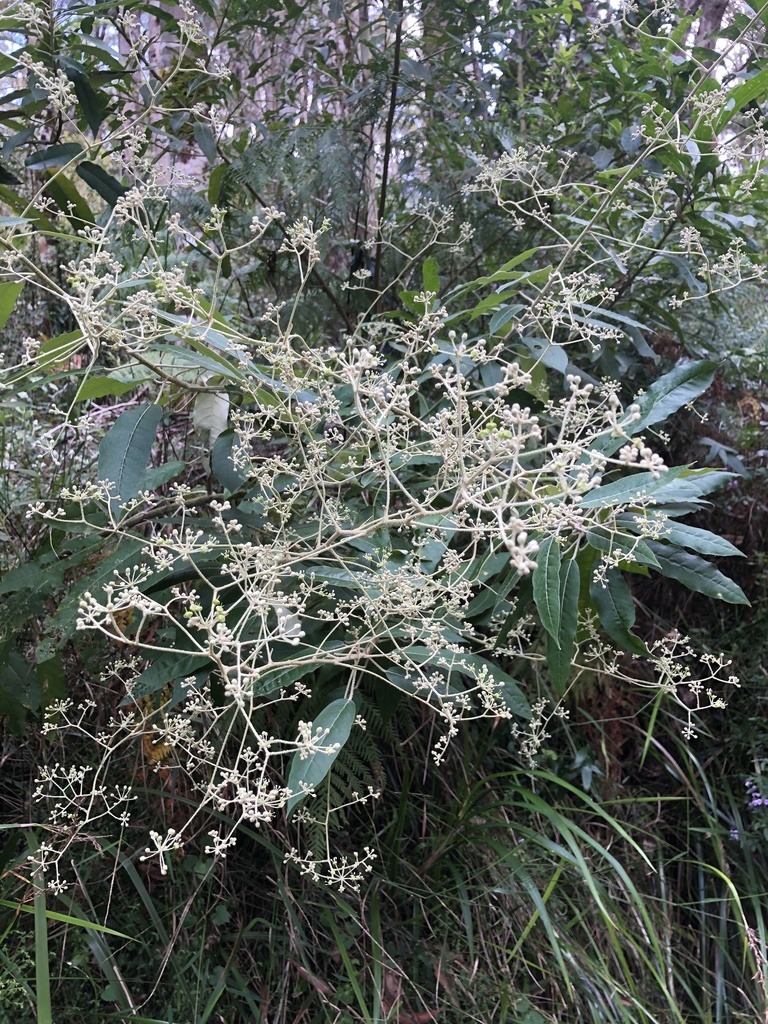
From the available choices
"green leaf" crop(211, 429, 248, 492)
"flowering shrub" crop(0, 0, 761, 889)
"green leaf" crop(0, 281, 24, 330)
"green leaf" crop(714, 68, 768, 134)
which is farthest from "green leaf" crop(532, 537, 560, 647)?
"green leaf" crop(714, 68, 768, 134)

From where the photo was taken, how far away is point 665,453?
1.98 meters

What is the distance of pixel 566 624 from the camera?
3.28 ft

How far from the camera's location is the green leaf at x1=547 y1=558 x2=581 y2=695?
986 millimetres

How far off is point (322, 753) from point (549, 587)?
0.35 m

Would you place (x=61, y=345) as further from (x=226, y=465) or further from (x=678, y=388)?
(x=678, y=388)

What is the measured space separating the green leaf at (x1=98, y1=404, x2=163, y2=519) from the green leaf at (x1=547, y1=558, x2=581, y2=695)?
1.92 ft

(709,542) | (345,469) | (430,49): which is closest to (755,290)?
(430,49)

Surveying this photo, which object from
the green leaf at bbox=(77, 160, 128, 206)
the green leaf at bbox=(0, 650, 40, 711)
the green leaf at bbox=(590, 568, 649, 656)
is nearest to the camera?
the green leaf at bbox=(590, 568, 649, 656)

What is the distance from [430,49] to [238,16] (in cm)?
51

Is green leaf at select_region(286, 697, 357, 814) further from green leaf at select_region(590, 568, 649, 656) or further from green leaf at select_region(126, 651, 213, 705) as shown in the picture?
green leaf at select_region(590, 568, 649, 656)

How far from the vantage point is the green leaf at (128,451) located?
3.26 feet

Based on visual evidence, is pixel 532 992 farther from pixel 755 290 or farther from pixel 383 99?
pixel 383 99

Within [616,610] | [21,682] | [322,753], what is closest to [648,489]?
[616,610]

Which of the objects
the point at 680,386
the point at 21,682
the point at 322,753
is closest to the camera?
the point at 322,753
